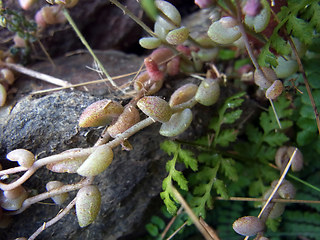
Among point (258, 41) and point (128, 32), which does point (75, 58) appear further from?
point (258, 41)

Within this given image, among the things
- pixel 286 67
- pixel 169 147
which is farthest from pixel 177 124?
pixel 286 67

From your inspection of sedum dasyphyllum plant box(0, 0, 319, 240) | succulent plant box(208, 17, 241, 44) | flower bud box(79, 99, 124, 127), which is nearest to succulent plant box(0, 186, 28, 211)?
sedum dasyphyllum plant box(0, 0, 319, 240)

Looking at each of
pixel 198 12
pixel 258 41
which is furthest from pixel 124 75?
pixel 198 12

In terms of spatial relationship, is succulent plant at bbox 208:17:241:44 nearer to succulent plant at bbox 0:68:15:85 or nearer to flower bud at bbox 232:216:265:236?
flower bud at bbox 232:216:265:236

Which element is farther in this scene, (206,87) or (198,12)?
(198,12)

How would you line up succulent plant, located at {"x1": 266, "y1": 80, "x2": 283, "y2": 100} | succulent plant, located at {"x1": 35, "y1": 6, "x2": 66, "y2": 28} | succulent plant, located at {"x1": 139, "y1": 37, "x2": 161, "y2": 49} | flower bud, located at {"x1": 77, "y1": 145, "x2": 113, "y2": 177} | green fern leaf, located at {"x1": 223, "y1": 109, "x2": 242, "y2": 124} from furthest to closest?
1. succulent plant, located at {"x1": 35, "y1": 6, "x2": 66, "y2": 28}
2. green fern leaf, located at {"x1": 223, "y1": 109, "x2": 242, "y2": 124}
3. succulent plant, located at {"x1": 139, "y1": 37, "x2": 161, "y2": 49}
4. succulent plant, located at {"x1": 266, "y1": 80, "x2": 283, "y2": 100}
5. flower bud, located at {"x1": 77, "y1": 145, "x2": 113, "y2": 177}

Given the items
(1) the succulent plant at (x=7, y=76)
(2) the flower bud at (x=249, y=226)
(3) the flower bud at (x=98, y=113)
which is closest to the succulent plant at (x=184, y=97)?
(3) the flower bud at (x=98, y=113)
